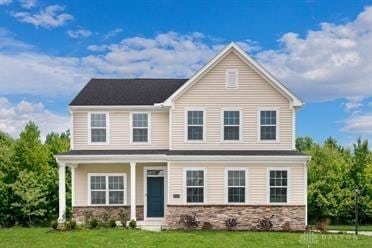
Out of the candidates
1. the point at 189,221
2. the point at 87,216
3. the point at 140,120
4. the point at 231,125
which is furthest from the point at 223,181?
the point at 87,216

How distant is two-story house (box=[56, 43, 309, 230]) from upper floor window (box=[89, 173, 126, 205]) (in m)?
0.05

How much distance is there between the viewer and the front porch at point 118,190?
23219mm

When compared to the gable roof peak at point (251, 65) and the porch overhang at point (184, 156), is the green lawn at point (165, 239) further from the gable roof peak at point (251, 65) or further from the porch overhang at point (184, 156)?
the gable roof peak at point (251, 65)

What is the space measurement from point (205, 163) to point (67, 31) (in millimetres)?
9219

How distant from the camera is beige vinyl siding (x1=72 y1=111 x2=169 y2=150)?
927 inches

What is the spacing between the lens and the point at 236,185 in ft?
70.6

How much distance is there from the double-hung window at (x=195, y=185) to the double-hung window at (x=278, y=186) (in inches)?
119

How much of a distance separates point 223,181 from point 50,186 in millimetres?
9905

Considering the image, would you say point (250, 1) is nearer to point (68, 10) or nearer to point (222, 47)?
point (222, 47)

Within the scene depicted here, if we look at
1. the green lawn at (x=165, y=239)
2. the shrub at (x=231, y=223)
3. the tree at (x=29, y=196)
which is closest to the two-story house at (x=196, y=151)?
the shrub at (x=231, y=223)

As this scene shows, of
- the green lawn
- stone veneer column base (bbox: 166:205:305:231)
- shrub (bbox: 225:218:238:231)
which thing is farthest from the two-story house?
the green lawn

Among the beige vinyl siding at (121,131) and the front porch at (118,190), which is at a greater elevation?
the beige vinyl siding at (121,131)

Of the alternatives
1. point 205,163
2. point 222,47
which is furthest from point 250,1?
point 205,163

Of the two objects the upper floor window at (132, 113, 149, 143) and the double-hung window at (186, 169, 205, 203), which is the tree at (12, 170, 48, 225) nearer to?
the upper floor window at (132, 113, 149, 143)
